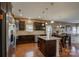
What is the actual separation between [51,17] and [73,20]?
0.50 m

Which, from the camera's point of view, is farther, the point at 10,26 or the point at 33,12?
the point at 33,12

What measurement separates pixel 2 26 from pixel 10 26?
0.51ft

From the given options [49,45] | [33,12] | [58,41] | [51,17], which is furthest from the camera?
[49,45]

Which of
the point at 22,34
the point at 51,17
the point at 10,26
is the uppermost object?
the point at 51,17

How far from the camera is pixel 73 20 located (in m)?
2.83

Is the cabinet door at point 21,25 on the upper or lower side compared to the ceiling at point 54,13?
lower

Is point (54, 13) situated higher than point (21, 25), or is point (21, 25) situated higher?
point (54, 13)

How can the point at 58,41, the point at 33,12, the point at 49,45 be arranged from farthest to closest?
1. the point at 49,45
2. the point at 58,41
3. the point at 33,12

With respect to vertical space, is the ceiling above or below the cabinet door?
above

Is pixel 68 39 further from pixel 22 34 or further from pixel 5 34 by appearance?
pixel 5 34

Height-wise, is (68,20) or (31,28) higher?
(68,20)

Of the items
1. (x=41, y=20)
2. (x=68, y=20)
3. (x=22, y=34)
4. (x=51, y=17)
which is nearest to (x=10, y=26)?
(x=22, y=34)

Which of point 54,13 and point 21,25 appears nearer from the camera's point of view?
point 21,25

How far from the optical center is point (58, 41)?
3.68 m
